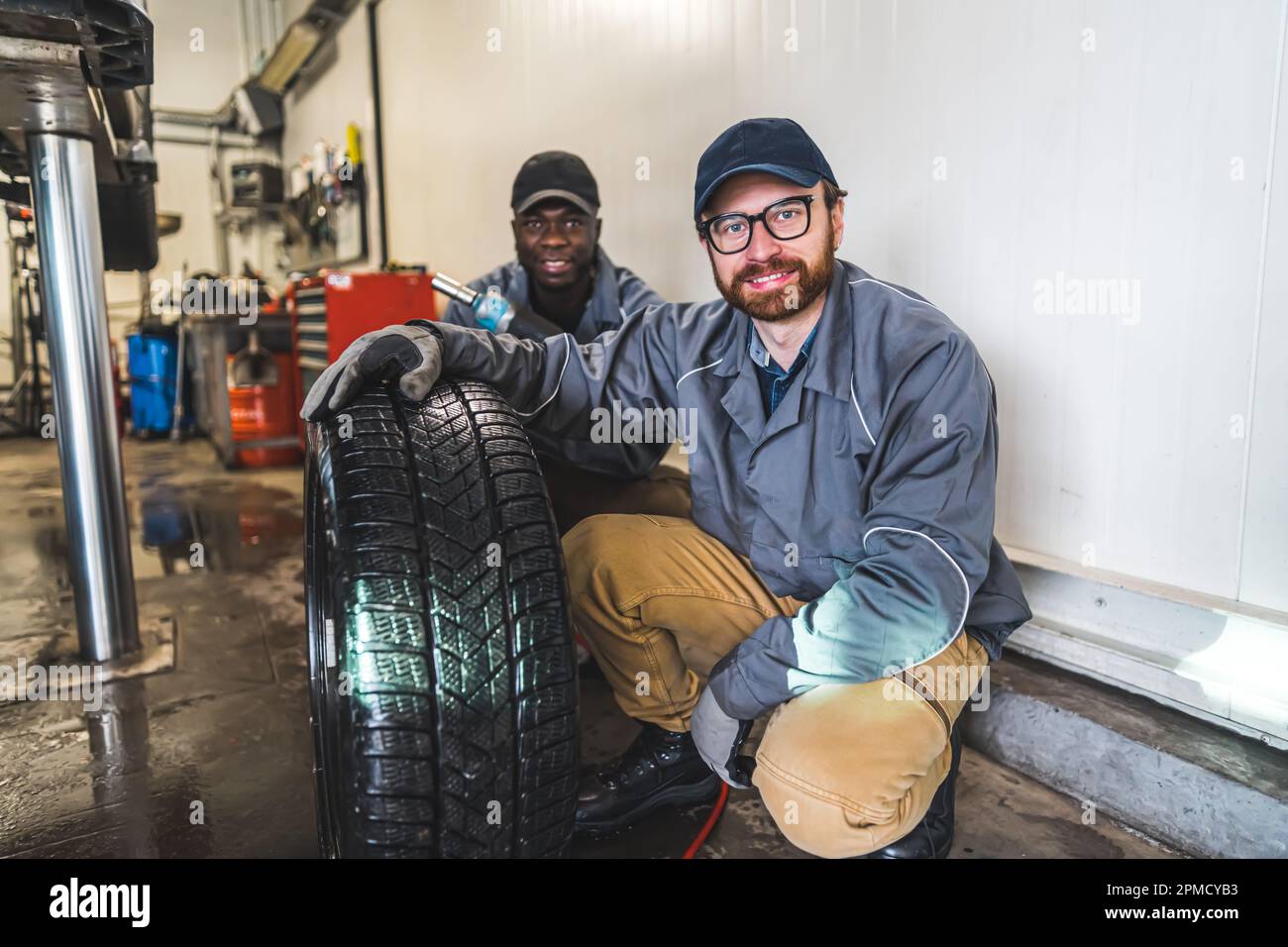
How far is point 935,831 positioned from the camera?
1288 millimetres

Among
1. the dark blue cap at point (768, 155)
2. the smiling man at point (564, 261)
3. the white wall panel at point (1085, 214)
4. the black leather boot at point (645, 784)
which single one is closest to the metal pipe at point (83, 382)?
the smiling man at point (564, 261)

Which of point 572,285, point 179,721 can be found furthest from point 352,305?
point 179,721

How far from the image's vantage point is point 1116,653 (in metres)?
1.55

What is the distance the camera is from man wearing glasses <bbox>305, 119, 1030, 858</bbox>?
1.14 meters

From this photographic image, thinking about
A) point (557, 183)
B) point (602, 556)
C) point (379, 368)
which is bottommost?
point (602, 556)

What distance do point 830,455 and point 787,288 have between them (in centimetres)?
26

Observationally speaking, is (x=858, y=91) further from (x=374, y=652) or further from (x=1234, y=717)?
(x=374, y=652)

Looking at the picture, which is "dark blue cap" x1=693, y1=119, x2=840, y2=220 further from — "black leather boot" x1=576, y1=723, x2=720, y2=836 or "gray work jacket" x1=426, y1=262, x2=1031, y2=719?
"black leather boot" x1=576, y1=723, x2=720, y2=836

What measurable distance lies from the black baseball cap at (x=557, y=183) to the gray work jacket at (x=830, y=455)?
0.76 meters

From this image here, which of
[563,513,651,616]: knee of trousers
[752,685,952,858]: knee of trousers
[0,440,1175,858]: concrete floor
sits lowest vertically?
[0,440,1175,858]: concrete floor

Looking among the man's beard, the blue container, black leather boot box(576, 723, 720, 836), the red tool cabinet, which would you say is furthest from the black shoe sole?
the blue container

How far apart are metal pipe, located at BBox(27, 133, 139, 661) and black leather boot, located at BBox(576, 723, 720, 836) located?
138 cm

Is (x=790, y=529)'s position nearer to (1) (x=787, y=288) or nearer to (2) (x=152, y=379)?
(1) (x=787, y=288)
